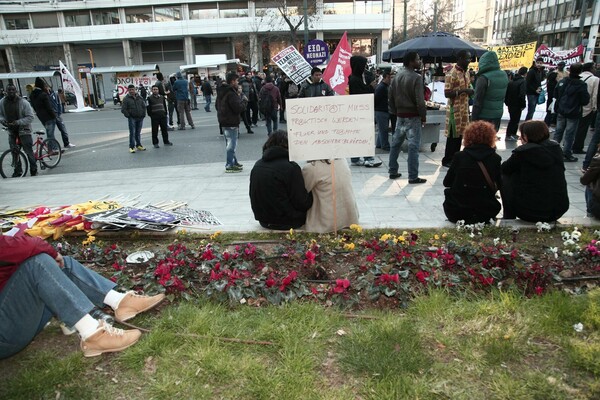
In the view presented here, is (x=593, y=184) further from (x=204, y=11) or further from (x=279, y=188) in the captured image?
(x=204, y=11)

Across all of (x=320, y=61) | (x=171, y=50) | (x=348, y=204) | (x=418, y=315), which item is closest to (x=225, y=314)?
(x=418, y=315)

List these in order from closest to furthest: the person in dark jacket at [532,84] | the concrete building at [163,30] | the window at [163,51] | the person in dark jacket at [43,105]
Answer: the person in dark jacket at [43,105] → the person in dark jacket at [532,84] → the concrete building at [163,30] → the window at [163,51]

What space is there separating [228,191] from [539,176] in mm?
4632

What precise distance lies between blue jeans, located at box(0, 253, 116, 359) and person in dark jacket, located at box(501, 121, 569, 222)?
452 cm

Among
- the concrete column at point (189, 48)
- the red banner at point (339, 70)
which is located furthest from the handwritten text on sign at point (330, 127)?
the concrete column at point (189, 48)

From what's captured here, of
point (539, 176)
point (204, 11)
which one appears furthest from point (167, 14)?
point (539, 176)

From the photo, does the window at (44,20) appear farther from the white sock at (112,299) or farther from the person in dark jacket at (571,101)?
the white sock at (112,299)

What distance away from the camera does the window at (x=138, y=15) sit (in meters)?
54.0

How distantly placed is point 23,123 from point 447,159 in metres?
8.85

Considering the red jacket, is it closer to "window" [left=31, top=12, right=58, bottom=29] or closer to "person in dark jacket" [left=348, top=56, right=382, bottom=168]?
"person in dark jacket" [left=348, top=56, right=382, bottom=168]

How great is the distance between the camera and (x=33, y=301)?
275 cm

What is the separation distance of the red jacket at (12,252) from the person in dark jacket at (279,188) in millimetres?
2435

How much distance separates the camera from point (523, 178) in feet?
16.1

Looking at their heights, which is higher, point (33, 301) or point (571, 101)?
point (571, 101)
